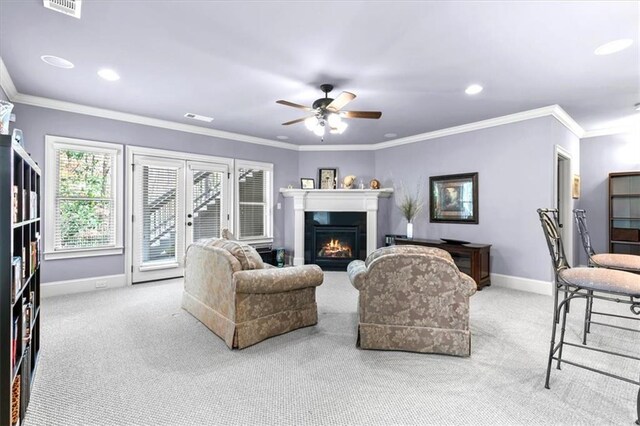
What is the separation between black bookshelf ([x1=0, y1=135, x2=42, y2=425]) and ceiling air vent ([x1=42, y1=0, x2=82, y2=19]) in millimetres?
1119

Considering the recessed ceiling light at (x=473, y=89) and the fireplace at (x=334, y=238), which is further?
the fireplace at (x=334, y=238)

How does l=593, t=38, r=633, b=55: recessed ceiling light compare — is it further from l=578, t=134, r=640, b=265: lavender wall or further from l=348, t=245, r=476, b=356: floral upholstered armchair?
l=578, t=134, r=640, b=265: lavender wall

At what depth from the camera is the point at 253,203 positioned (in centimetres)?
609

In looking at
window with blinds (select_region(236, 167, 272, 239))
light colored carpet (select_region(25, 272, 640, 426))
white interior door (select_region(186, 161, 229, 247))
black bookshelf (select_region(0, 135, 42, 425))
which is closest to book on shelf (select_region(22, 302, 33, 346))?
black bookshelf (select_region(0, 135, 42, 425))

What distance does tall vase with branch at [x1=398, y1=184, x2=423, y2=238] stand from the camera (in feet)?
18.5

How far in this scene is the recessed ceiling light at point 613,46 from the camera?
8.39ft

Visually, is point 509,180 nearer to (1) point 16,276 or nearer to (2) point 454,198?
(2) point 454,198

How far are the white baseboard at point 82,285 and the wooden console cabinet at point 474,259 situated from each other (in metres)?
4.90

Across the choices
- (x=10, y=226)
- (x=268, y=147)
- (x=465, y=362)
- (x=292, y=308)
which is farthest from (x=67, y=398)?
(x=268, y=147)

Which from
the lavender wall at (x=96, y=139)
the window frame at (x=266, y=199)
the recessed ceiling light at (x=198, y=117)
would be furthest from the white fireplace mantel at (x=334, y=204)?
the recessed ceiling light at (x=198, y=117)

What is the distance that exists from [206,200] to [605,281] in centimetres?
523

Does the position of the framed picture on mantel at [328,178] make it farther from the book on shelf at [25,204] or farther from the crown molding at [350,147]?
the book on shelf at [25,204]

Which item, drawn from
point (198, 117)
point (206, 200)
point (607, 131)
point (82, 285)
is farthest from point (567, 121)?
point (82, 285)

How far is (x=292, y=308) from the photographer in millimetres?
2910
